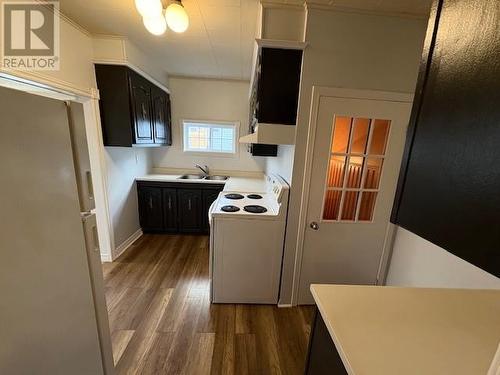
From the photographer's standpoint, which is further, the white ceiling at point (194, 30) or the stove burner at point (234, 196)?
the stove burner at point (234, 196)

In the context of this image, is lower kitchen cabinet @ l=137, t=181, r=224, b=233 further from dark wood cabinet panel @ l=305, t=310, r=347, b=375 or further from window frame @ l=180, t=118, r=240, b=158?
dark wood cabinet panel @ l=305, t=310, r=347, b=375

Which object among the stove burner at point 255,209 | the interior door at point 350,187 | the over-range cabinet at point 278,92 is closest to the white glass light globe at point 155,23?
the over-range cabinet at point 278,92

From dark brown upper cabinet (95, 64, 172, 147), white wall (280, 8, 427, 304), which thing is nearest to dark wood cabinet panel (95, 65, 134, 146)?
dark brown upper cabinet (95, 64, 172, 147)

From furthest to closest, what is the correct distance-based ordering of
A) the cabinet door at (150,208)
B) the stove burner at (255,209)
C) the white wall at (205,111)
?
the white wall at (205,111) → the cabinet door at (150,208) → the stove burner at (255,209)

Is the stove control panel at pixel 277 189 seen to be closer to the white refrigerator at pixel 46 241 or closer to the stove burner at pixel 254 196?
the stove burner at pixel 254 196

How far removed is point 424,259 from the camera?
1.63 m

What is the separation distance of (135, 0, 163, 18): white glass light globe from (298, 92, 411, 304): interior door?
50.0 inches

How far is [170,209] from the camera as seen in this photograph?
3.41m

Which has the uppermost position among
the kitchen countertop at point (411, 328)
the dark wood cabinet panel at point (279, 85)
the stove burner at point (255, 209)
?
the dark wood cabinet panel at point (279, 85)

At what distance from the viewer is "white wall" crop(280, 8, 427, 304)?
159 centimetres

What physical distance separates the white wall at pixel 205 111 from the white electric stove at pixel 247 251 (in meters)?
2.07

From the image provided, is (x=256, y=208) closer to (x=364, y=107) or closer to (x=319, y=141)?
(x=319, y=141)

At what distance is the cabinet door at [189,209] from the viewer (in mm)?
3385

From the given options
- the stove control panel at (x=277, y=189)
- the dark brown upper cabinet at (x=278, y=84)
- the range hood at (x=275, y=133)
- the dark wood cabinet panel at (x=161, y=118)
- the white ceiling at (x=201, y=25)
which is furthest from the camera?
the dark wood cabinet panel at (x=161, y=118)
